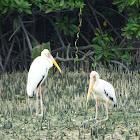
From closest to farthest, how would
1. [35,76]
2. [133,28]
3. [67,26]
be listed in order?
1. [35,76]
2. [133,28]
3. [67,26]

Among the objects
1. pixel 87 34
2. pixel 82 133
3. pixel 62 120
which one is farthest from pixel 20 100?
pixel 87 34

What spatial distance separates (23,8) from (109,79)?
6.82 feet

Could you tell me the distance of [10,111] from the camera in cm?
675

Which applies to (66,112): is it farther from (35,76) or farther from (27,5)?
(27,5)

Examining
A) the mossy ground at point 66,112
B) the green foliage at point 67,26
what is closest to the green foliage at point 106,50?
the mossy ground at point 66,112

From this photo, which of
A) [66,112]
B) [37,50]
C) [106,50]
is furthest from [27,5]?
[66,112]

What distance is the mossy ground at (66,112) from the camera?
18.8ft

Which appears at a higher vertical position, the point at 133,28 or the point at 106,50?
the point at 133,28

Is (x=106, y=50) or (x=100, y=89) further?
(x=106, y=50)

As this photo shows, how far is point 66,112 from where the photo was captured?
6.68m

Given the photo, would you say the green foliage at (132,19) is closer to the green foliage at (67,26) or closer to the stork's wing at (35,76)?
the green foliage at (67,26)

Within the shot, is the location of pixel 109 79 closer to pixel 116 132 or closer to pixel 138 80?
pixel 138 80

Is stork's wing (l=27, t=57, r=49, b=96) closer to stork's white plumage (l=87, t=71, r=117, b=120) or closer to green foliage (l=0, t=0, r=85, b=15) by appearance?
stork's white plumage (l=87, t=71, r=117, b=120)

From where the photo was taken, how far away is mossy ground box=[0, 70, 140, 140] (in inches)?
225
